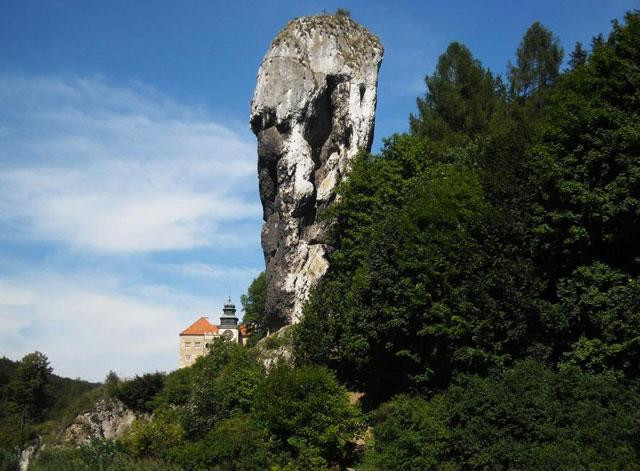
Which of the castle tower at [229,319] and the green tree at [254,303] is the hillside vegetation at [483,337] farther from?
the castle tower at [229,319]

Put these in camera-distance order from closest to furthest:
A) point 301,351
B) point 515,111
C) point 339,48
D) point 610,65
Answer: point 610,65
point 301,351
point 515,111
point 339,48

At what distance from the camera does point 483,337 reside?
20.1m

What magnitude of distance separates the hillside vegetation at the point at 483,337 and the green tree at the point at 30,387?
29573 millimetres

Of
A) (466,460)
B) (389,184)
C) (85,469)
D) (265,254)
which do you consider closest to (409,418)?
(466,460)

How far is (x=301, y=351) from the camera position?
25766 millimetres

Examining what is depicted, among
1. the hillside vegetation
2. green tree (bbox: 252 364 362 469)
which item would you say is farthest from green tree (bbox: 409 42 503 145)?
green tree (bbox: 252 364 362 469)

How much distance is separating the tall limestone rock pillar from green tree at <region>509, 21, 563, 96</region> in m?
8.38

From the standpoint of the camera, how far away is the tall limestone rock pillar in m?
36.6

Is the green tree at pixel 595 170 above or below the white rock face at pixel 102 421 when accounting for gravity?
above

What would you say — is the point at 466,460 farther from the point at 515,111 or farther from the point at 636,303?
the point at 515,111

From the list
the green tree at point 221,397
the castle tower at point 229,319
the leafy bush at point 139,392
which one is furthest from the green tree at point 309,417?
the castle tower at point 229,319

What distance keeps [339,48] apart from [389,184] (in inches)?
445

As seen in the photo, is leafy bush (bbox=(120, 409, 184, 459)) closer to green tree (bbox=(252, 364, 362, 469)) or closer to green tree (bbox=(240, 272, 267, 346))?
green tree (bbox=(252, 364, 362, 469))

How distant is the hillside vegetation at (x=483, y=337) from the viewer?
17.0m
